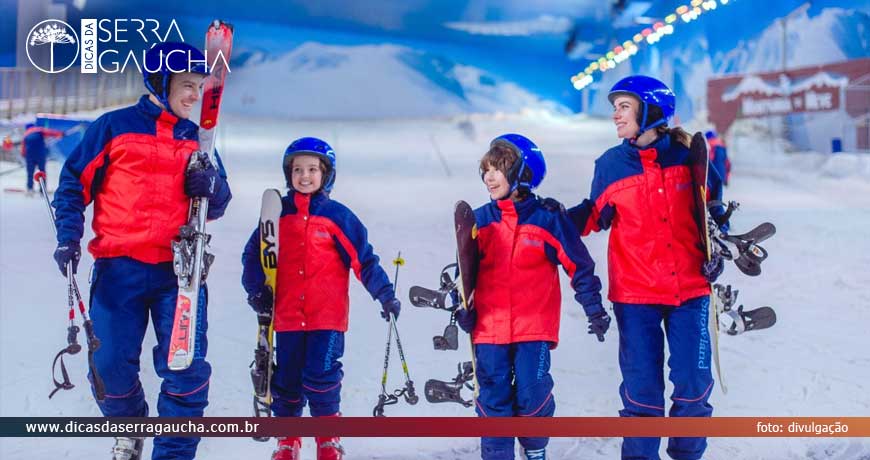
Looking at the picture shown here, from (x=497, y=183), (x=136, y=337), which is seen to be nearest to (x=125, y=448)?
(x=136, y=337)

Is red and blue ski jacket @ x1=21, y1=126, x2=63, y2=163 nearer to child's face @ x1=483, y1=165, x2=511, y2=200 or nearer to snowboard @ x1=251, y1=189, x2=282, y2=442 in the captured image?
snowboard @ x1=251, y1=189, x2=282, y2=442

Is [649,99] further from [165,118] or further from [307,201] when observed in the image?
[165,118]

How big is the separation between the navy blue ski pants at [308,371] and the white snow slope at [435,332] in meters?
0.29

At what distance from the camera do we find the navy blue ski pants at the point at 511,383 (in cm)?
288

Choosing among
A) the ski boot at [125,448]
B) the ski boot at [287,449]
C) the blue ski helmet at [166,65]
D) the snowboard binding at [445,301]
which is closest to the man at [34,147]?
the blue ski helmet at [166,65]

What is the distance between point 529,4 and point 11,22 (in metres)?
4.54

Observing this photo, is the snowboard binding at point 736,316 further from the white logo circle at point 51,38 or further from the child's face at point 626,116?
the white logo circle at point 51,38

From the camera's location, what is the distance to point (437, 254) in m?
4.94

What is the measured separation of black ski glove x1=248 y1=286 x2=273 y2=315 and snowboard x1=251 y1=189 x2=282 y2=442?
0.04 ft

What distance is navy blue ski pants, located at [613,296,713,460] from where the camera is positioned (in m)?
2.85

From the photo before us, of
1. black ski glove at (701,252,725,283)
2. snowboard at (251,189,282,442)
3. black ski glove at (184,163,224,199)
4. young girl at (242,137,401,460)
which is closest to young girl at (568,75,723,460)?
black ski glove at (701,252,725,283)

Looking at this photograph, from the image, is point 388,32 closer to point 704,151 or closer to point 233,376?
point 233,376

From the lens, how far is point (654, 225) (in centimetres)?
291

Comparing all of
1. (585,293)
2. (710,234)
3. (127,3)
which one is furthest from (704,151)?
(127,3)
